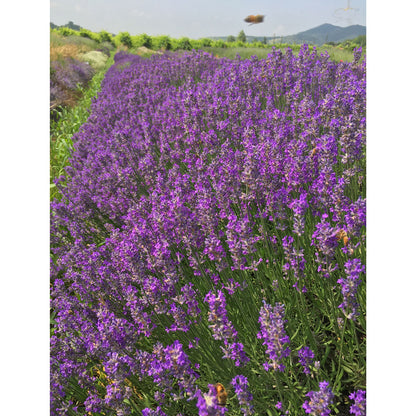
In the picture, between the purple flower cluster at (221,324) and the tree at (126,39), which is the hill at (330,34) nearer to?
the purple flower cluster at (221,324)

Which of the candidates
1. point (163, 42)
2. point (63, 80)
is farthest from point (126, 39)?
point (63, 80)

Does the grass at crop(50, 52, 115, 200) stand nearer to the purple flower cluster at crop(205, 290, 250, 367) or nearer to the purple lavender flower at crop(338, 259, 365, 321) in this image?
Result: the purple flower cluster at crop(205, 290, 250, 367)

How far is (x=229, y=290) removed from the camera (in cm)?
188

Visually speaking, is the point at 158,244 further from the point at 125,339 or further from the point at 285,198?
the point at 285,198

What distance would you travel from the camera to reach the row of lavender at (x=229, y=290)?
4.77 ft

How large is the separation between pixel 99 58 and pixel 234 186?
Answer: 1785cm

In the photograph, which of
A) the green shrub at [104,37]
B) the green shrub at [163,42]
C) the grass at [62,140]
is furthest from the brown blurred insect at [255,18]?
the green shrub at [104,37]

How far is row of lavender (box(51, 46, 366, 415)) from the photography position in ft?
4.77

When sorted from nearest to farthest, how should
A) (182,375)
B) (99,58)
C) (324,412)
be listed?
(324,412) < (182,375) < (99,58)

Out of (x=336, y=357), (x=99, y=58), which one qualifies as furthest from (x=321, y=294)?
(x=99, y=58)

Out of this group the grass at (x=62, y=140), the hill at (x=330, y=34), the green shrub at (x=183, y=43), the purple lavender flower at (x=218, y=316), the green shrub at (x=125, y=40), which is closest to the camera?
the purple lavender flower at (x=218, y=316)

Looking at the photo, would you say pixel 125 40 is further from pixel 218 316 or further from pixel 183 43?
pixel 218 316

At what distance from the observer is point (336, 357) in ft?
6.45

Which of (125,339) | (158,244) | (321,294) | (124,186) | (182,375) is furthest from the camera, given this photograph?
→ (124,186)
